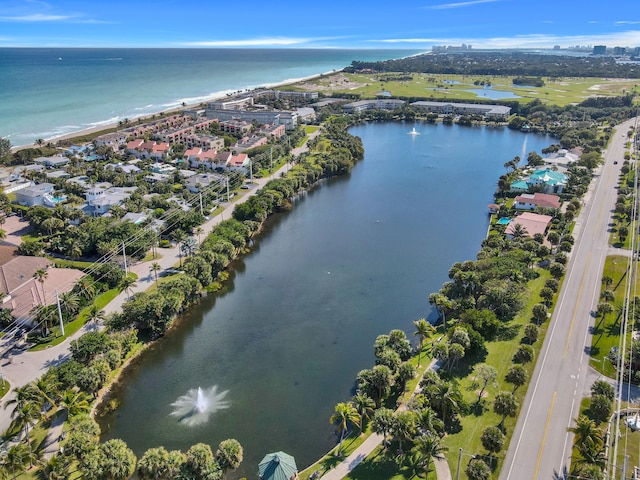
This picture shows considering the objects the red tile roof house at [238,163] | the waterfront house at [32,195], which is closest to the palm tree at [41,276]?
the waterfront house at [32,195]

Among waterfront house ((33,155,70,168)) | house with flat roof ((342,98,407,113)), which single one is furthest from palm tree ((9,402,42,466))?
house with flat roof ((342,98,407,113))

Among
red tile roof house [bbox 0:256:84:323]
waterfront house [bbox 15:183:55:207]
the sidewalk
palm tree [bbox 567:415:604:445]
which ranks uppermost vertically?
waterfront house [bbox 15:183:55:207]

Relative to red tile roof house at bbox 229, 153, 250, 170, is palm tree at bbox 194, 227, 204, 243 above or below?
below

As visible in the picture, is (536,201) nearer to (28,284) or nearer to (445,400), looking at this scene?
(445,400)

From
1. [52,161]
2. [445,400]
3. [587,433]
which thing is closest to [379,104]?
[52,161]

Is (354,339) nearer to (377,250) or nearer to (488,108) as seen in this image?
(377,250)

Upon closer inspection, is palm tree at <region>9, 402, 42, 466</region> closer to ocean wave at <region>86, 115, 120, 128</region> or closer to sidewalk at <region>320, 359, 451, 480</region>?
sidewalk at <region>320, 359, 451, 480</region>
